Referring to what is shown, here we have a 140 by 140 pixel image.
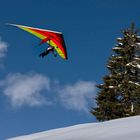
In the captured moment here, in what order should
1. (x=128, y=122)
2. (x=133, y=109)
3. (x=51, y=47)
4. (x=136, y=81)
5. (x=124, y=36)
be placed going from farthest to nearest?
(x=124, y=36), (x=136, y=81), (x=133, y=109), (x=51, y=47), (x=128, y=122)

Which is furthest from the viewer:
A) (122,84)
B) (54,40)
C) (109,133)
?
(122,84)

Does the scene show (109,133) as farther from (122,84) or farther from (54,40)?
(122,84)

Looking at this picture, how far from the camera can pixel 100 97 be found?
113ft

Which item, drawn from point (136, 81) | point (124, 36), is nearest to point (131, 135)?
point (136, 81)

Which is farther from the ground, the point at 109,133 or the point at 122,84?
the point at 122,84

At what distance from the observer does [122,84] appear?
34.1 m

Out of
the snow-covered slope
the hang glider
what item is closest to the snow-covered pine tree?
the hang glider

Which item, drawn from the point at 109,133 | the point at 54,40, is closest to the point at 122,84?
the point at 54,40

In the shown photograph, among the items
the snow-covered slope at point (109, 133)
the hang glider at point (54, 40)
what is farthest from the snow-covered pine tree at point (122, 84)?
the snow-covered slope at point (109, 133)

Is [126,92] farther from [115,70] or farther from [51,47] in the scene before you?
[51,47]

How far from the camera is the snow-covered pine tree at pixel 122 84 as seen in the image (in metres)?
32.8

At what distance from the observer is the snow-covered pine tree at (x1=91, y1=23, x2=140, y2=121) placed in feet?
108

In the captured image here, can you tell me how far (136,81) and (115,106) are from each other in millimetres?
3382

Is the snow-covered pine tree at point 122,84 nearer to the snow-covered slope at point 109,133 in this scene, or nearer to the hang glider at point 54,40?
the hang glider at point 54,40
